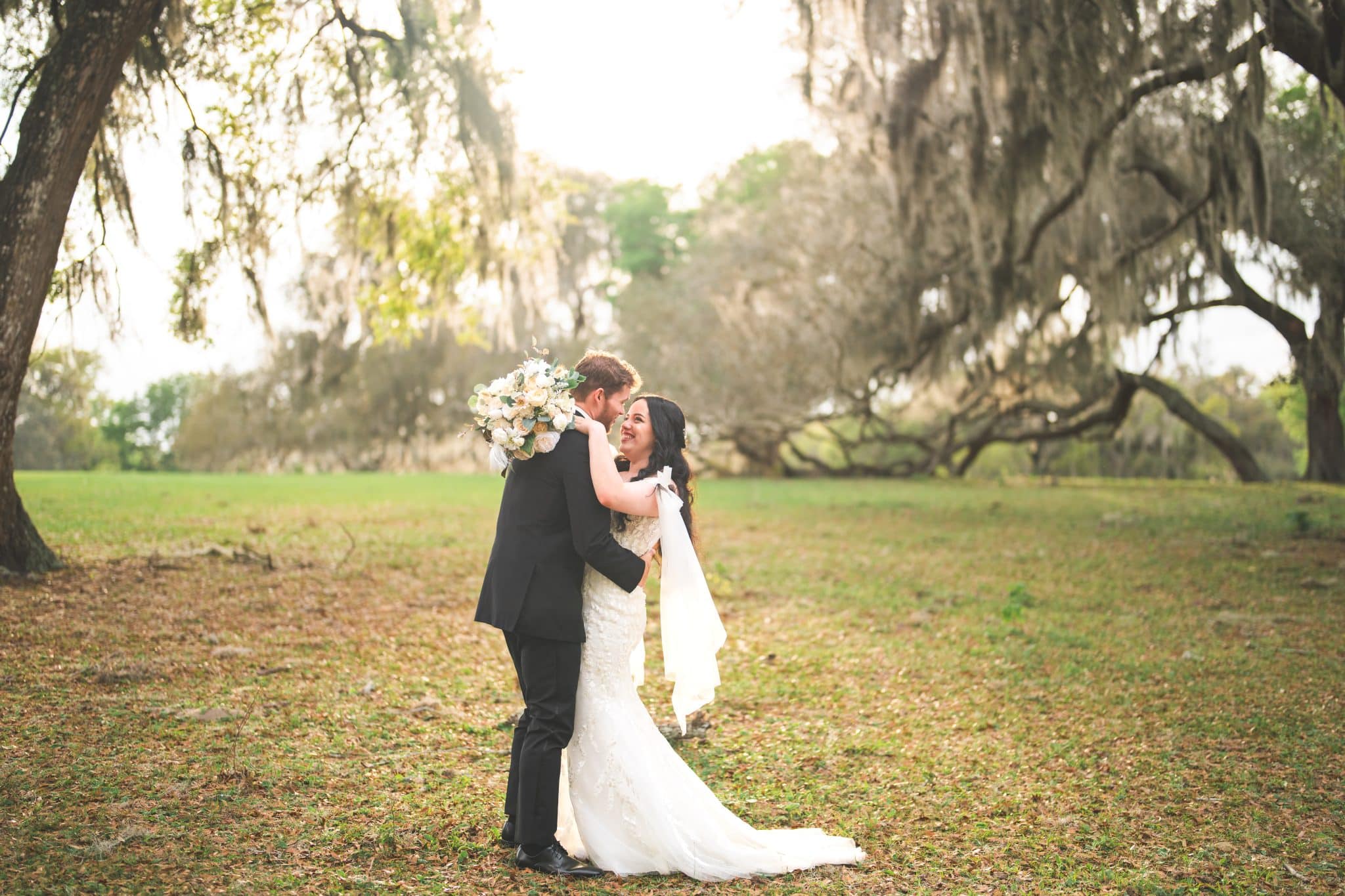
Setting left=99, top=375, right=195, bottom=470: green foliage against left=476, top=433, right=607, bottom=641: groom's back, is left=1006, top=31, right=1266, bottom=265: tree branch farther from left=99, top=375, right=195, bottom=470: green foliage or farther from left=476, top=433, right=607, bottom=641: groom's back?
left=99, top=375, right=195, bottom=470: green foliage

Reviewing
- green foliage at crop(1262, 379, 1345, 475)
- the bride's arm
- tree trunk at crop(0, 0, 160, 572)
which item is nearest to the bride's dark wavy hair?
the bride's arm

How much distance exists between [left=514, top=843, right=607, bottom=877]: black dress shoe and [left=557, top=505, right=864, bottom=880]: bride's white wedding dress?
71 millimetres

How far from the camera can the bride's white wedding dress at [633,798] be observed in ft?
12.0

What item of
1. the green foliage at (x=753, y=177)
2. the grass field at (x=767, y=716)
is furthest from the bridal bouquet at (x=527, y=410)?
the green foliage at (x=753, y=177)

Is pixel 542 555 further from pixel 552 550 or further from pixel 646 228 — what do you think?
pixel 646 228

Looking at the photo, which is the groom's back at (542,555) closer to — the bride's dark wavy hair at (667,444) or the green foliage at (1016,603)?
the bride's dark wavy hair at (667,444)

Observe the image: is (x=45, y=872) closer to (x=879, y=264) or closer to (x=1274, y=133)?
(x=1274, y=133)

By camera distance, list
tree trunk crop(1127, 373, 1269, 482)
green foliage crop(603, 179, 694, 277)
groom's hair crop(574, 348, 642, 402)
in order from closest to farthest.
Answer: groom's hair crop(574, 348, 642, 402) → tree trunk crop(1127, 373, 1269, 482) → green foliage crop(603, 179, 694, 277)

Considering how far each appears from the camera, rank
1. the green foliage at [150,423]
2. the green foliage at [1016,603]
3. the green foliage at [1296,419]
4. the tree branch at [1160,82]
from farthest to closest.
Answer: the green foliage at [150,423] → the green foliage at [1296,419] → the tree branch at [1160,82] → the green foliage at [1016,603]

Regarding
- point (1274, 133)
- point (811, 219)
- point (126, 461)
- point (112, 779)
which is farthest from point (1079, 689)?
point (126, 461)

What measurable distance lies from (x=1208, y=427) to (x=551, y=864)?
18.1m

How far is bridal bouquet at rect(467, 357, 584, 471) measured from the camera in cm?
361

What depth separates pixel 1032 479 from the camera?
24.3 metres

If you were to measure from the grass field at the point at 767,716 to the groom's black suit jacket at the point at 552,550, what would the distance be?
88 cm
